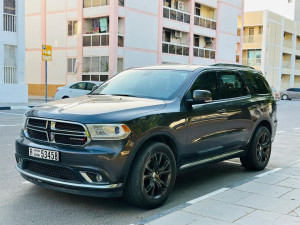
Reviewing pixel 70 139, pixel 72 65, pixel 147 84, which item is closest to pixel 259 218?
pixel 70 139

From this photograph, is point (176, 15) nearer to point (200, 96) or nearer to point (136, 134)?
point (200, 96)

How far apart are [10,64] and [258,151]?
1944cm

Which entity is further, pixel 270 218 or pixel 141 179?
pixel 141 179

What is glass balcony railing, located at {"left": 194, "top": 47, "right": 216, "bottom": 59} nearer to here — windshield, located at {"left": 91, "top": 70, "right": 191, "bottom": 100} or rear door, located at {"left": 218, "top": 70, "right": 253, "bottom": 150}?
rear door, located at {"left": 218, "top": 70, "right": 253, "bottom": 150}

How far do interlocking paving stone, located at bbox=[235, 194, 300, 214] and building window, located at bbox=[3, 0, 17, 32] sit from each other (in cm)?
2126

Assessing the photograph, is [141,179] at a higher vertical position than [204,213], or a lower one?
higher

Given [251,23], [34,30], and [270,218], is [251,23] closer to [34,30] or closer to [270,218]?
[34,30]

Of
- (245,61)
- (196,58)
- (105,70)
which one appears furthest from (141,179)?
(245,61)

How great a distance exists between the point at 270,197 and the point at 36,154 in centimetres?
284

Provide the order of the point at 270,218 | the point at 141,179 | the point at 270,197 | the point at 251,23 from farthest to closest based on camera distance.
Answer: the point at 251,23 → the point at 270,197 → the point at 141,179 → the point at 270,218

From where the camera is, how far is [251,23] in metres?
54.9

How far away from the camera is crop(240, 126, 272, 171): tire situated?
6750 mm

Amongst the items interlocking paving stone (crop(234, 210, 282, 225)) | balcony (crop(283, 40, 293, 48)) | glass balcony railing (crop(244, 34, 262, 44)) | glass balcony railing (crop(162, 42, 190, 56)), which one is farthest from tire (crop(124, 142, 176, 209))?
balcony (crop(283, 40, 293, 48))

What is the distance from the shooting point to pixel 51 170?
451 cm
